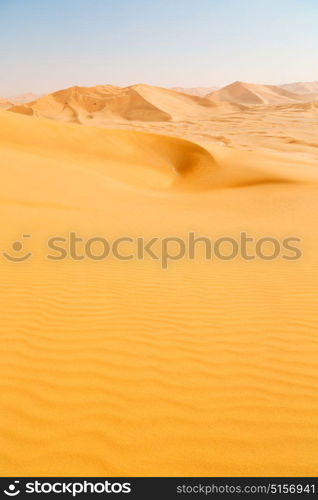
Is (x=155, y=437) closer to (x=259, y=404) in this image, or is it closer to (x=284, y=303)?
(x=259, y=404)

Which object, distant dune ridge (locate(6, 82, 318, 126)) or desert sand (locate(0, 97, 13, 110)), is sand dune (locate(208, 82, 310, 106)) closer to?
distant dune ridge (locate(6, 82, 318, 126))

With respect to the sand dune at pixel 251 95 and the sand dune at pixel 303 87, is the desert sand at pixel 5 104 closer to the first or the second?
the sand dune at pixel 251 95

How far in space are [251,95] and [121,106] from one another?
3570cm

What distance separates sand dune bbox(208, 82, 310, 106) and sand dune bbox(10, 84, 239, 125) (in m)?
21.3

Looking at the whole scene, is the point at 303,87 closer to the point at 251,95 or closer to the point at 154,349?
the point at 251,95

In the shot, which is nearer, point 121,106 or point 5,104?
point 121,106

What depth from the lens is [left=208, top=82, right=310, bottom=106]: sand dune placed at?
7556 centimetres

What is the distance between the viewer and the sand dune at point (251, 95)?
75.6m

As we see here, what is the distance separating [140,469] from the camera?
7.74ft

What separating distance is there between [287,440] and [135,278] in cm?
344

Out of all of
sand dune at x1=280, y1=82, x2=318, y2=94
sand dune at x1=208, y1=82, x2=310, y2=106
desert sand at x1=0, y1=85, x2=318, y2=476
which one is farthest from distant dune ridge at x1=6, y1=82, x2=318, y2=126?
sand dune at x1=280, y1=82, x2=318, y2=94

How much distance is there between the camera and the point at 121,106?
51.0 metres

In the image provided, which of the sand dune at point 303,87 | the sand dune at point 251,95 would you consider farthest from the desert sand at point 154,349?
the sand dune at point 303,87

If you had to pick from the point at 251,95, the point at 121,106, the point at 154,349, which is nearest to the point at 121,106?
the point at 121,106
